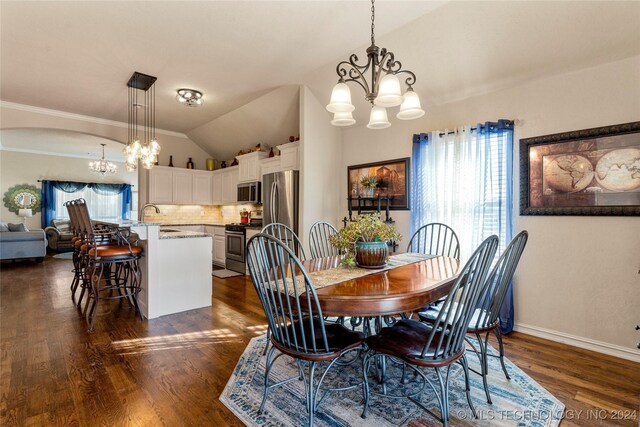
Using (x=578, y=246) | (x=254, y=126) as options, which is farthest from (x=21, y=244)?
(x=578, y=246)

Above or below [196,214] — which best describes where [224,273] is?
below

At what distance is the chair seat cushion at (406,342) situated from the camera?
162 cm

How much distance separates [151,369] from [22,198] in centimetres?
990

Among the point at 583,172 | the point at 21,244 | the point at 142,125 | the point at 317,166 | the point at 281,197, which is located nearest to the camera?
the point at 583,172

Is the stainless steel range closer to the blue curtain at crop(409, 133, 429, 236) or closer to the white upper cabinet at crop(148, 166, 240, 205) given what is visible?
the white upper cabinet at crop(148, 166, 240, 205)

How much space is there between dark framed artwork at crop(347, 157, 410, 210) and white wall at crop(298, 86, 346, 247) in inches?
11.7

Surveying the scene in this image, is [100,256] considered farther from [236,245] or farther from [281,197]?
[236,245]

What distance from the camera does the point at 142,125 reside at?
6.16m

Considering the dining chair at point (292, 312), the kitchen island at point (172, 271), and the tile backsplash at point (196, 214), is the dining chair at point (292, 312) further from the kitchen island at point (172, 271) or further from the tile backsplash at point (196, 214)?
the tile backsplash at point (196, 214)

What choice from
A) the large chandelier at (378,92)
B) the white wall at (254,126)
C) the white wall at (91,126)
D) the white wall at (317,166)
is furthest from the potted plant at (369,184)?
the white wall at (91,126)

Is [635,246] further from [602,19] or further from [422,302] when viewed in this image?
[422,302]

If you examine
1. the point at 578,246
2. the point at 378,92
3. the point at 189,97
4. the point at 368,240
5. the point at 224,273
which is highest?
the point at 189,97

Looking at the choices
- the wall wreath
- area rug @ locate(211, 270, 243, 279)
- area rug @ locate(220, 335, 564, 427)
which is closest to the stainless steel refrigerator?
area rug @ locate(211, 270, 243, 279)

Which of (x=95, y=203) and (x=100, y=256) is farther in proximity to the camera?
(x=95, y=203)
